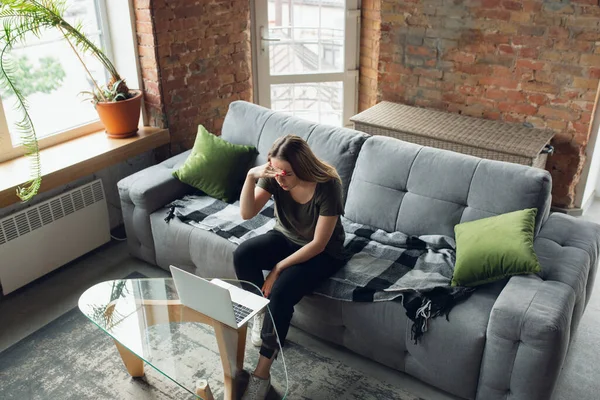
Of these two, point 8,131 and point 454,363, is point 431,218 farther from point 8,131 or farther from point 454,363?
point 8,131

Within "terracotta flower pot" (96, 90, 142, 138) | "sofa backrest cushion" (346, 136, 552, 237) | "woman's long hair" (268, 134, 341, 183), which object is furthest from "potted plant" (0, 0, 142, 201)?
"sofa backrest cushion" (346, 136, 552, 237)

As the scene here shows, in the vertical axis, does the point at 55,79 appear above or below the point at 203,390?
above

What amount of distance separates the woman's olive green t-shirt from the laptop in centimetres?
47

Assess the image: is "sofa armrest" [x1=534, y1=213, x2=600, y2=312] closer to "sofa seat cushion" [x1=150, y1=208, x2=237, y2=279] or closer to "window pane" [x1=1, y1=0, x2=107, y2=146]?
"sofa seat cushion" [x1=150, y1=208, x2=237, y2=279]

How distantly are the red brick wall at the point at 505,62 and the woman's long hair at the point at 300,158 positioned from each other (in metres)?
1.92

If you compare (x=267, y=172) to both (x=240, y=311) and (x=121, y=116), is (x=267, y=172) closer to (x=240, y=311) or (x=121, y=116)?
(x=240, y=311)

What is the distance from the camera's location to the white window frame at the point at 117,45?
→ 3.62 m

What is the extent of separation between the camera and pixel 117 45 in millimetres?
3764

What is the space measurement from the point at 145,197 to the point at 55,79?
39.4 inches

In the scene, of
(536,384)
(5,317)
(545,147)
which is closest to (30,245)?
(5,317)

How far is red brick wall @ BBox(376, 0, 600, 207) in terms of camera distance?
361cm

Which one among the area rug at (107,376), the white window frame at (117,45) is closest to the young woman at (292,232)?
the area rug at (107,376)

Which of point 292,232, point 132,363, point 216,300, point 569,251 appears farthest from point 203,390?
point 569,251

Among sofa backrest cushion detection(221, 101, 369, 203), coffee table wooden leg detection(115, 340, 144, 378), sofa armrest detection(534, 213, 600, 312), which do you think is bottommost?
coffee table wooden leg detection(115, 340, 144, 378)
